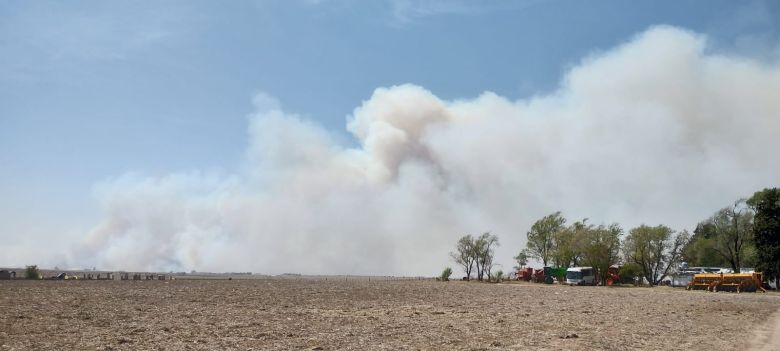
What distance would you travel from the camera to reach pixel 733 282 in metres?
80.0

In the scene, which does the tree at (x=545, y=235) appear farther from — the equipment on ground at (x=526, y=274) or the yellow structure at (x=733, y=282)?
the yellow structure at (x=733, y=282)

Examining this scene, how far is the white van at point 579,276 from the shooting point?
345 feet

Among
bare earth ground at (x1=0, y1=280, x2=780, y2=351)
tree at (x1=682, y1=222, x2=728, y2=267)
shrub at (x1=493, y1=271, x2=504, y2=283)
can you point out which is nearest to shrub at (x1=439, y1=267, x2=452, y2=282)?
shrub at (x1=493, y1=271, x2=504, y2=283)

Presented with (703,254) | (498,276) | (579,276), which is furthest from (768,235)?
(498,276)

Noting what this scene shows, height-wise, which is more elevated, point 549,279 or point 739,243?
point 739,243

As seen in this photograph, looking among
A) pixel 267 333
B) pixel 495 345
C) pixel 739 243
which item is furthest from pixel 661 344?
pixel 739 243

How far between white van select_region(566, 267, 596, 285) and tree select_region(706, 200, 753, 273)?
30.2 m

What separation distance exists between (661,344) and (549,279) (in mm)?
100463

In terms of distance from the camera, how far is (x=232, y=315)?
32031mm

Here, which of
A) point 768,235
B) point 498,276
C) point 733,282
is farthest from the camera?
point 498,276

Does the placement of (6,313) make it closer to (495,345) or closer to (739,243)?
(495,345)

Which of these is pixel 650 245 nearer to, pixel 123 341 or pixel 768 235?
pixel 768 235

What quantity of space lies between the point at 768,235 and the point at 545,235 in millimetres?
57567

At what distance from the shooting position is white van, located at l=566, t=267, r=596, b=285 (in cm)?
10512
